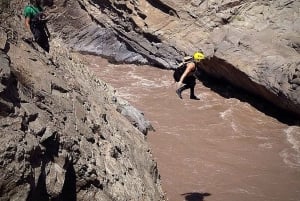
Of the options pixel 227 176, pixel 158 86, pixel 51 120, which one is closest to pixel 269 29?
pixel 158 86

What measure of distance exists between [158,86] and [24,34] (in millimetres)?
7981

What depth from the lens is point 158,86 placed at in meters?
14.6

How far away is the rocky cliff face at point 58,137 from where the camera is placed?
162 inches

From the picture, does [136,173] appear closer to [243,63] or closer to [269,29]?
[243,63]

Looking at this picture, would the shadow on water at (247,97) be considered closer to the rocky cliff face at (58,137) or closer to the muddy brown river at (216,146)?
the muddy brown river at (216,146)

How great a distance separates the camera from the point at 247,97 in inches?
531

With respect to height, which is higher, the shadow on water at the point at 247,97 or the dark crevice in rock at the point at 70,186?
the dark crevice in rock at the point at 70,186

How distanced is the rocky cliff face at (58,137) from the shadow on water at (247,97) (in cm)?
549

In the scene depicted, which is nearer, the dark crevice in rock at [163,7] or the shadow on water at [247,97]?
the shadow on water at [247,97]

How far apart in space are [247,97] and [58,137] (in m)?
9.50

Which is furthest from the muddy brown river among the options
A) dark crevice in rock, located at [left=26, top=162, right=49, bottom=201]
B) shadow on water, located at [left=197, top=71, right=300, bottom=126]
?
dark crevice in rock, located at [left=26, top=162, right=49, bottom=201]

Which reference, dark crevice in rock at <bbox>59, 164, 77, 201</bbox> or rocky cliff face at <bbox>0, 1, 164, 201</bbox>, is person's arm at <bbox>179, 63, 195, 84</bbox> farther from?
dark crevice in rock at <bbox>59, 164, 77, 201</bbox>

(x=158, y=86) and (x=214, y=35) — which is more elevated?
(x=214, y=35)

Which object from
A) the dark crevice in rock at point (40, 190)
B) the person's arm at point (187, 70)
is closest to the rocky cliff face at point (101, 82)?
the dark crevice in rock at point (40, 190)
